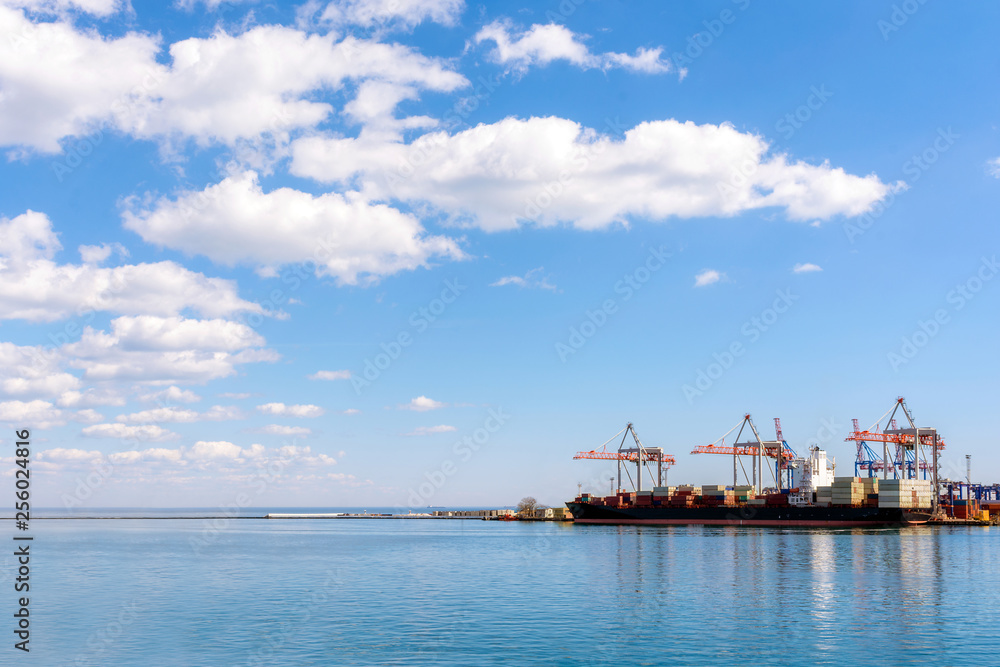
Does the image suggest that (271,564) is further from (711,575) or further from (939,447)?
(939,447)

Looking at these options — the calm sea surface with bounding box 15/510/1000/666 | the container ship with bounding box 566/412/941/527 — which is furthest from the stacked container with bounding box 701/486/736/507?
the calm sea surface with bounding box 15/510/1000/666

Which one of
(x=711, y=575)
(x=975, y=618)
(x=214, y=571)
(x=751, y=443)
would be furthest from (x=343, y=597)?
(x=751, y=443)

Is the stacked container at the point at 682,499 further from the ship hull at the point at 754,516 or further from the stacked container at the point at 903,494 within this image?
the stacked container at the point at 903,494

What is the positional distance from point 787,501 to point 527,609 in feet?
434

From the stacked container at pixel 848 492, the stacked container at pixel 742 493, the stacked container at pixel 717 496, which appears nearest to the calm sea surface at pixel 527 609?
the stacked container at pixel 848 492

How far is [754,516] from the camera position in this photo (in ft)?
542

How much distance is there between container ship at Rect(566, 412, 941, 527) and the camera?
155000 millimetres

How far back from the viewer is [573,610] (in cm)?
4984

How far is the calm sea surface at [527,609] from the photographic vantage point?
124ft

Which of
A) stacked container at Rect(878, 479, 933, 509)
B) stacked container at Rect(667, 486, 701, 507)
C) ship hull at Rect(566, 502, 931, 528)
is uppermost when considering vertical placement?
stacked container at Rect(878, 479, 933, 509)

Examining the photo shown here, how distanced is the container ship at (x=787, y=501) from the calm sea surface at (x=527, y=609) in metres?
67.0

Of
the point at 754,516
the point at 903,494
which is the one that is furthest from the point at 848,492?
the point at 754,516

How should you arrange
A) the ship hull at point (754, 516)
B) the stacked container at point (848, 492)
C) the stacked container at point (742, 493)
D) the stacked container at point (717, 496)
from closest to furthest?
the ship hull at point (754, 516) → the stacked container at point (848, 492) → the stacked container at point (717, 496) → the stacked container at point (742, 493)

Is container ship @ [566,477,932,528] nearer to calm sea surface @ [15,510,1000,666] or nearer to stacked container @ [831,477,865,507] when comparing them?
stacked container @ [831,477,865,507]
